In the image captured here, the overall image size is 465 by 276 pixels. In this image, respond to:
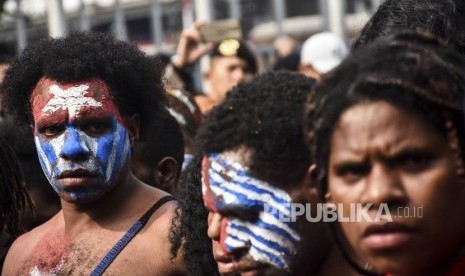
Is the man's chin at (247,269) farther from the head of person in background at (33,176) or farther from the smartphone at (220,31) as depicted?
the smartphone at (220,31)

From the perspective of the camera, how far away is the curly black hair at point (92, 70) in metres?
4.33

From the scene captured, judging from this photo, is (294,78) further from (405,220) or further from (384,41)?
(405,220)

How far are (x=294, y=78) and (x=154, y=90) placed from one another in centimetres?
150

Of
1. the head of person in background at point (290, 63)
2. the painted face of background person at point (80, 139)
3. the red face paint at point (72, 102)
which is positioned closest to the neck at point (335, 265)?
the painted face of background person at point (80, 139)

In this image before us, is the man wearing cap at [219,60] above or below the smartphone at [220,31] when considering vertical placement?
below

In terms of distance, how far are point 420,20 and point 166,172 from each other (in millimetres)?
1778

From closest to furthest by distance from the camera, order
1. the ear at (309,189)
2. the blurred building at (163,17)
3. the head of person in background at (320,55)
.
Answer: the ear at (309,189) < the head of person in background at (320,55) < the blurred building at (163,17)

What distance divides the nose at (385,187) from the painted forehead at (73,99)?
6.13 feet

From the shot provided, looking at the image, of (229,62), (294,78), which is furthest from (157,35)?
(294,78)

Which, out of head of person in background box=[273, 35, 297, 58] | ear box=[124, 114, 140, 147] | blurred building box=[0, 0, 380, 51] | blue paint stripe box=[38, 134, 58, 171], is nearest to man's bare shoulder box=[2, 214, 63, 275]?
blue paint stripe box=[38, 134, 58, 171]

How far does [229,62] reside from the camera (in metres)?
7.58

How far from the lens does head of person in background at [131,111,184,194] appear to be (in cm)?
493

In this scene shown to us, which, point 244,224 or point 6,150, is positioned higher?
point 244,224

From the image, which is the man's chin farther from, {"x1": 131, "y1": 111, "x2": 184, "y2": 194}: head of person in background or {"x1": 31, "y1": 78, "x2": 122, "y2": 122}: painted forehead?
{"x1": 131, "y1": 111, "x2": 184, "y2": 194}: head of person in background
